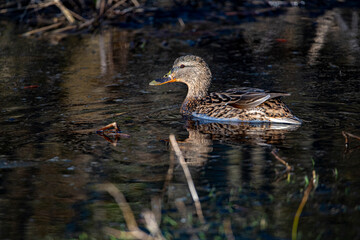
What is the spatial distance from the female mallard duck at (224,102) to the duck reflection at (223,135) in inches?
4.9

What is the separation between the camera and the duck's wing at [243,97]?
7513 mm

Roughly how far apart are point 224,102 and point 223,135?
0.95m

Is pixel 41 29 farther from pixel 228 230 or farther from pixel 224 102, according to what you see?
pixel 228 230

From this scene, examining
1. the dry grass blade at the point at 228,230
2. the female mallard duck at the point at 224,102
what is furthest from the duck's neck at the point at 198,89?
the dry grass blade at the point at 228,230

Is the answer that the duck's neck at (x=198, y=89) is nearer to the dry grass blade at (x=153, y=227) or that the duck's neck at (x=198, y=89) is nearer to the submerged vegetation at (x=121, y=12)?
the dry grass blade at (x=153, y=227)

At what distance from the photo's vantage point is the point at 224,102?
26.2 feet

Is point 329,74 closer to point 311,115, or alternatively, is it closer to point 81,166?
point 311,115

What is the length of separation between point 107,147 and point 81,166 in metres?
0.61

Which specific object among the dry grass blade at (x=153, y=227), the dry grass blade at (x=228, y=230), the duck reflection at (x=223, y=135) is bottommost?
the duck reflection at (x=223, y=135)

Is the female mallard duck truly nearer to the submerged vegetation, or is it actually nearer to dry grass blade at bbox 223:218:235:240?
dry grass blade at bbox 223:218:235:240

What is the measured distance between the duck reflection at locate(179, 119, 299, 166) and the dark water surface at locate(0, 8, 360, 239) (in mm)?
25

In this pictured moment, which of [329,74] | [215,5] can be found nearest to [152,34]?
[215,5]

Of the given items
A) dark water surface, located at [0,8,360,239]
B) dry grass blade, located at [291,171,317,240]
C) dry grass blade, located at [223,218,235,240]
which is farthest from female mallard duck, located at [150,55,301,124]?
dry grass blade, located at [223,218,235,240]

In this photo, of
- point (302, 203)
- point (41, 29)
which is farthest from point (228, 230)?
point (41, 29)
